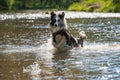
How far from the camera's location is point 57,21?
19422 mm

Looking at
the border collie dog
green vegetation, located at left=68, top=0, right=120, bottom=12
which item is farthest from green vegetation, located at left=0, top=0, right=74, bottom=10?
the border collie dog

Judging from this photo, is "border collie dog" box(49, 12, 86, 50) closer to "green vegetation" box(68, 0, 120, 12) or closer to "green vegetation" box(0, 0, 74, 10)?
"green vegetation" box(68, 0, 120, 12)

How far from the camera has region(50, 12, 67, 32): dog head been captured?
1941 centimetres

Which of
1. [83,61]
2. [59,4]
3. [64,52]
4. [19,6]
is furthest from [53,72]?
[59,4]

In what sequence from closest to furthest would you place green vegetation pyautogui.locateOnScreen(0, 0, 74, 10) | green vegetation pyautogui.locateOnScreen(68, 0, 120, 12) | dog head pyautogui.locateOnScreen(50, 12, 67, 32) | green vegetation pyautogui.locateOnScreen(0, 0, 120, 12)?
dog head pyautogui.locateOnScreen(50, 12, 67, 32)
green vegetation pyautogui.locateOnScreen(68, 0, 120, 12)
green vegetation pyautogui.locateOnScreen(0, 0, 120, 12)
green vegetation pyautogui.locateOnScreen(0, 0, 74, 10)

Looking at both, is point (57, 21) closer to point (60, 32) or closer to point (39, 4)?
point (60, 32)

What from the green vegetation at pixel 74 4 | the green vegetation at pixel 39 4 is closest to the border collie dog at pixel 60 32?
the green vegetation at pixel 74 4

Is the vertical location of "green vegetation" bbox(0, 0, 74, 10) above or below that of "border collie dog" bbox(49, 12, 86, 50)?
below

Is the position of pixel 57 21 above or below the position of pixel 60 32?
above

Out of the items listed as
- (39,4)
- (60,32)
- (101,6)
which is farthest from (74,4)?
(60,32)

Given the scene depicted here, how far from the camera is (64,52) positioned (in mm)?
19281

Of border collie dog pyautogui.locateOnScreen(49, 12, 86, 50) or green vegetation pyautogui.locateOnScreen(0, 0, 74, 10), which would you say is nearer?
border collie dog pyautogui.locateOnScreen(49, 12, 86, 50)

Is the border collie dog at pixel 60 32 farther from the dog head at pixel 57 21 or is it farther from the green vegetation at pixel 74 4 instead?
the green vegetation at pixel 74 4

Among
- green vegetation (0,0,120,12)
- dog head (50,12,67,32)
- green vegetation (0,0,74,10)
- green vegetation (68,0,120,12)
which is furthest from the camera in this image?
green vegetation (0,0,74,10)
